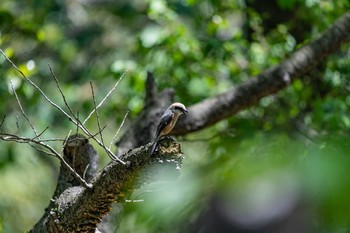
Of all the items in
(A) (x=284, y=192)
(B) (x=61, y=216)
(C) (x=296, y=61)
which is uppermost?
(C) (x=296, y=61)

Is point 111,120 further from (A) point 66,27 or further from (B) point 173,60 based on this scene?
(A) point 66,27

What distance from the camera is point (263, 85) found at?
4.44 m

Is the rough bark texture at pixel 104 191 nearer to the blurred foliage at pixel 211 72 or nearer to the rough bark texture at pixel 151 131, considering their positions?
the rough bark texture at pixel 151 131

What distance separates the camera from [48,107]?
22.2 feet

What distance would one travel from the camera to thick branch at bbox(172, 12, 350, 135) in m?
4.27

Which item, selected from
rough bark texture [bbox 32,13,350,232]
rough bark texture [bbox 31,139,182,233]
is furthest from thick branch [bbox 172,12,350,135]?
rough bark texture [bbox 31,139,182,233]

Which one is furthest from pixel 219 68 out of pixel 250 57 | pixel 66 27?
pixel 66 27

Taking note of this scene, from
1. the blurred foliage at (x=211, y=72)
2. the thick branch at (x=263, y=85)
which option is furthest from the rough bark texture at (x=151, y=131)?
the blurred foliage at (x=211, y=72)

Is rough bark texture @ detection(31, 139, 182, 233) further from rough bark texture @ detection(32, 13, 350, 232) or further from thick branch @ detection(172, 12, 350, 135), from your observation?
thick branch @ detection(172, 12, 350, 135)

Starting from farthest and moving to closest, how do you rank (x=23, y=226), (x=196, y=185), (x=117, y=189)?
(x=23, y=226) < (x=117, y=189) < (x=196, y=185)

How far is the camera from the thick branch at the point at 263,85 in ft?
14.0

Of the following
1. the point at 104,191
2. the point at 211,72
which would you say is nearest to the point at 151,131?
the point at 104,191

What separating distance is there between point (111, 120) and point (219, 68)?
1.10m

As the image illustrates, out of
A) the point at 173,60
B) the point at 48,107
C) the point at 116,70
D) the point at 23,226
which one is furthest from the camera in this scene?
the point at 23,226
